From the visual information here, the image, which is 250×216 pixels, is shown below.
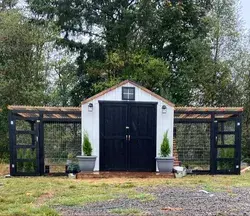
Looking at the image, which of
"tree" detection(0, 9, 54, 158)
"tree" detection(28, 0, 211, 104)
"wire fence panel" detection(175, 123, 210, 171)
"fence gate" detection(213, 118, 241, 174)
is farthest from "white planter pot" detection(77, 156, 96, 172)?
"tree" detection(28, 0, 211, 104)

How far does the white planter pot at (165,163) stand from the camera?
9.24m

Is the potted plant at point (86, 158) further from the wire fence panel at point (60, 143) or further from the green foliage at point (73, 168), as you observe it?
the wire fence panel at point (60, 143)

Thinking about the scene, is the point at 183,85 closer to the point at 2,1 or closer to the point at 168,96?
the point at 168,96

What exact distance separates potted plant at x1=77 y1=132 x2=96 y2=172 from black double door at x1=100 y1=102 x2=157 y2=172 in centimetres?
38

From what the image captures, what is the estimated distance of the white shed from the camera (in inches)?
373

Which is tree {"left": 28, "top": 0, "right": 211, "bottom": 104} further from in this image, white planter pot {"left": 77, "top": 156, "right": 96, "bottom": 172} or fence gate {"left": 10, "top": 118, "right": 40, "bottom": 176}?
white planter pot {"left": 77, "top": 156, "right": 96, "bottom": 172}

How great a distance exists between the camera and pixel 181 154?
33.3 feet

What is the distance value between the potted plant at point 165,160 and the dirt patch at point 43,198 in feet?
12.0

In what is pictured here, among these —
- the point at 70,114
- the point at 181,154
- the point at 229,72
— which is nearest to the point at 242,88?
the point at 229,72

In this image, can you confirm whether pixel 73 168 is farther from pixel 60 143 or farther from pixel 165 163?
pixel 165 163

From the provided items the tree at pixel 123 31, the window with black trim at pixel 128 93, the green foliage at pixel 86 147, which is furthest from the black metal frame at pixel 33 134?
the tree at pixel 123 31

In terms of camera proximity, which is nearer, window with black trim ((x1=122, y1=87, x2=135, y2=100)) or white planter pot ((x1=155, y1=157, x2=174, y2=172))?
white planter pot ((x1=155, y1=157, x2=174, y2=172))

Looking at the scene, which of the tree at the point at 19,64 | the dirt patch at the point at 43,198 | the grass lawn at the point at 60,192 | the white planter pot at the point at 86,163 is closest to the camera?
the grass lawn at the point at 60,192

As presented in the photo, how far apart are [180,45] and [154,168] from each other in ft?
21.8
